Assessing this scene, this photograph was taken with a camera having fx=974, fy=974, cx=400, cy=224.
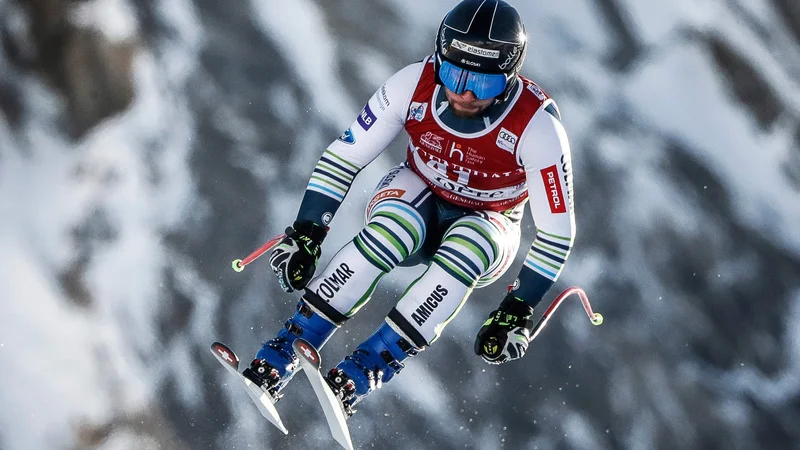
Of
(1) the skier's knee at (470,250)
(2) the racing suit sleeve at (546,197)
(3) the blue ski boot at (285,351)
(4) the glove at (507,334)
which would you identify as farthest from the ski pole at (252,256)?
(2) the racing suit sleeve at (546,197)

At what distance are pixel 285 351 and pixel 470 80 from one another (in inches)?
59.5

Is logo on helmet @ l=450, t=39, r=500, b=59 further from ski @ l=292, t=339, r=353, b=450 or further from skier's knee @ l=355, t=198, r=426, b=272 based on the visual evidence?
ski @ l=292, t=339, r=353, b=450

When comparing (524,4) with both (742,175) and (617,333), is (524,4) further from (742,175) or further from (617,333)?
(617,333)

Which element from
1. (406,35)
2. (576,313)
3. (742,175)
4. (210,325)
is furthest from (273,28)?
(742,175)

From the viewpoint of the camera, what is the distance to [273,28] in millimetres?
7555

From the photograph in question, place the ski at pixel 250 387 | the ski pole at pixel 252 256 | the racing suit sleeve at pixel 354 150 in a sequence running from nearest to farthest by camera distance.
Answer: the ski at pixel 250 387, the racing suit sleeve at pixel 354 150, the ski pole at pixel 252 256

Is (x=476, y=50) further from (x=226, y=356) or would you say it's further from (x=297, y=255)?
(x=226, y=356)

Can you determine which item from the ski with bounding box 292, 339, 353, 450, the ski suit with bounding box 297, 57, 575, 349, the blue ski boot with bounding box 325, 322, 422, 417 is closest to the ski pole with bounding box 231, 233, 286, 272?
the ski suit with bounding box 297, 57, 575, 349

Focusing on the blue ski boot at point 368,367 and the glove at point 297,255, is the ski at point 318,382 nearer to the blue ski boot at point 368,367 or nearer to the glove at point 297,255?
the blue ski boot at point 368,367

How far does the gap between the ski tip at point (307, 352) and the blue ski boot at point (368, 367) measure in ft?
0.60

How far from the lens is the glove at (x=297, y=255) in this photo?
4.57 metres

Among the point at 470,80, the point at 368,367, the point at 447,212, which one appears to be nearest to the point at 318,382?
the point at 368,367

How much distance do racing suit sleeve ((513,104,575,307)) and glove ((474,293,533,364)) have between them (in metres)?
0.07

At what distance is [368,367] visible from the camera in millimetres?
4496
